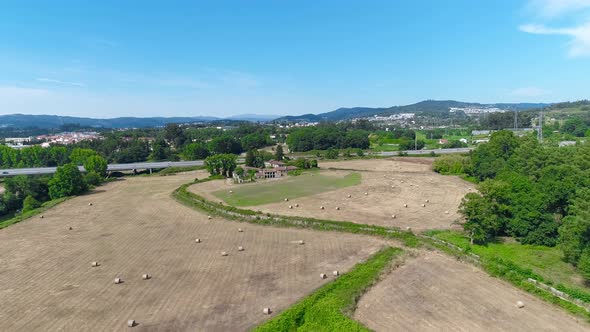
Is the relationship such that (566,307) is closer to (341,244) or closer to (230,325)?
(341,244)

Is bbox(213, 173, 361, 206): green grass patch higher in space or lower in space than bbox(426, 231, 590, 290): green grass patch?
higher

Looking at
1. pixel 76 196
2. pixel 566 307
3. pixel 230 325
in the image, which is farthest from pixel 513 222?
pixel 76 196

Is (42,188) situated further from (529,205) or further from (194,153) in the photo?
(529,205)

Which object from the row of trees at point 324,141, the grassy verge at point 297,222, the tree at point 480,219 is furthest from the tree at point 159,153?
the tree at point 480,219

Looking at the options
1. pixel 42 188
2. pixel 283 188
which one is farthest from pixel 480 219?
pixel 42 188

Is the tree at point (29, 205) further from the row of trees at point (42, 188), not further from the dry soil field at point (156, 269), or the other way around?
the dry soil field at point (156, 269)

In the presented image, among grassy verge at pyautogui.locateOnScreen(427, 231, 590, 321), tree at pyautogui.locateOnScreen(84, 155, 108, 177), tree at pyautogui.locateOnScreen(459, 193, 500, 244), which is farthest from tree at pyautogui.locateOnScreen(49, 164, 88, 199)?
tree at pyautogui.locateOnScreen(459, 193, 500, 244)

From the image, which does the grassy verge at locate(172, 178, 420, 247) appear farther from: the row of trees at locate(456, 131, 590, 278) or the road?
the road
